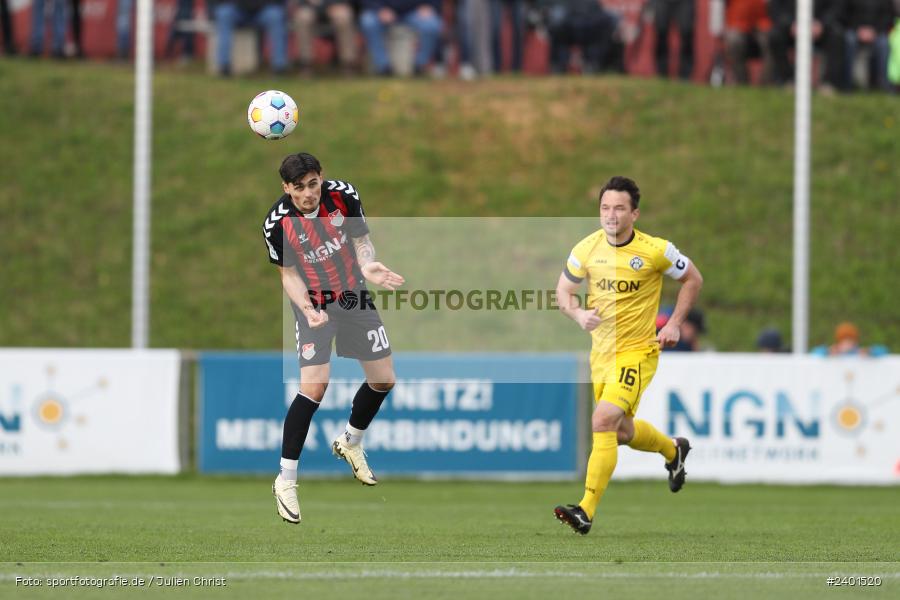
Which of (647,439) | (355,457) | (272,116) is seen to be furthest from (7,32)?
(647,439)

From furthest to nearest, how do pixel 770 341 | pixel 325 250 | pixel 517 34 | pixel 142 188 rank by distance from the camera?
1. pixel 517 34
2. pixel 142 188
3. pixel 770 341
4. pixel 325 250

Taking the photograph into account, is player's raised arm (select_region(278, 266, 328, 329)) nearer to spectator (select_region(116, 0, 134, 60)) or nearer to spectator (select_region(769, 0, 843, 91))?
spectator (select_region(769, 0, 843, 91))

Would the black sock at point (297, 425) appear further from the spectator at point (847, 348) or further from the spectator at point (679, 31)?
the spectator at point (679, 31)

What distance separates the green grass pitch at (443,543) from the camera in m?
7.43

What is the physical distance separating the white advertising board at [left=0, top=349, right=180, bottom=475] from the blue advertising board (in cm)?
45

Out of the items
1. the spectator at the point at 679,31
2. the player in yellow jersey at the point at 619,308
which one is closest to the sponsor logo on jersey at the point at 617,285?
the player in yellow jersey at the point at 619,308

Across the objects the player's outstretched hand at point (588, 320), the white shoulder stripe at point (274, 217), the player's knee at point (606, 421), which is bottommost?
the player's knee at point (606, 421)

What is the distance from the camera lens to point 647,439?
10953 millimetres

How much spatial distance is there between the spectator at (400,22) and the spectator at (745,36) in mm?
5007

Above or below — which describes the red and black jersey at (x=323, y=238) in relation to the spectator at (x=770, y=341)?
above

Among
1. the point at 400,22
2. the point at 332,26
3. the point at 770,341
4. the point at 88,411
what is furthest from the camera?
the point at 332,26

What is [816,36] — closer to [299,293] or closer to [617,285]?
[617,285]

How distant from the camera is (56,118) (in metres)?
26.0

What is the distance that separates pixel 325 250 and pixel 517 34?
17371 millimetres
